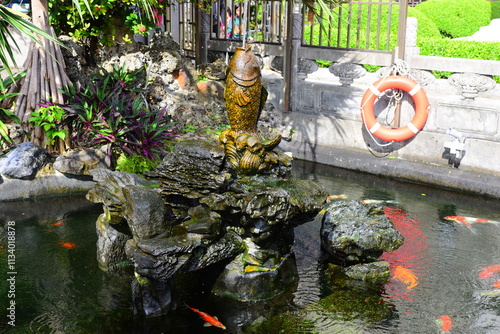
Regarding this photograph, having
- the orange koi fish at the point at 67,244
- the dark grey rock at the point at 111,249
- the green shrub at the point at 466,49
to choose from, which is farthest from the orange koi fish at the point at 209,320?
the green shrub at the point at 466,49

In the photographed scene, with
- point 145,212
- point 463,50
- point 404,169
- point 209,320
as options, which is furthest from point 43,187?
point 463,50

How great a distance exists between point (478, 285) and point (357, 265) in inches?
48.4

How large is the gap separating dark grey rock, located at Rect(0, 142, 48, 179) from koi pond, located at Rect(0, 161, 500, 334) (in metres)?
0.78

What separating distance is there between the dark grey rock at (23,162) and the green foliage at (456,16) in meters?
17.2

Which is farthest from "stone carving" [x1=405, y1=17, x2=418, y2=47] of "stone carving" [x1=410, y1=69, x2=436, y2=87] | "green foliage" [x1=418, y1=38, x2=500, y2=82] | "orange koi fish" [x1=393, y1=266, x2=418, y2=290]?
"green foliage" [x1=418, y1=38, x2=500, y2=82]

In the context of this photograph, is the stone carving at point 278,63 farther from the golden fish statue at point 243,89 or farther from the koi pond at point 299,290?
the golden fish statue at point 243,89

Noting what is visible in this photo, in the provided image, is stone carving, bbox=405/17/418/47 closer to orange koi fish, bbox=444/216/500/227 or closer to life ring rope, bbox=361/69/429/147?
life ring rope, bbox=361/69/429/147

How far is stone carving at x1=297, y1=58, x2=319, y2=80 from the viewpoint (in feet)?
38.6

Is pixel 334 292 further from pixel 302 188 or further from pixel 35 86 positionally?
pixel 35 86

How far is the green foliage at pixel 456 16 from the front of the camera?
23016 mm

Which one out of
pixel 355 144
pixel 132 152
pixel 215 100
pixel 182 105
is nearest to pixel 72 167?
pixel 132 152

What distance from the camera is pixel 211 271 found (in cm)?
648

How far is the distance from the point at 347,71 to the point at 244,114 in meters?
4.88

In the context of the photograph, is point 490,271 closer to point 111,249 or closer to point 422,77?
point 111,249
